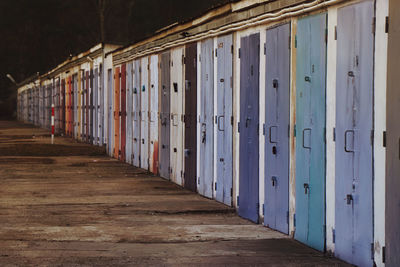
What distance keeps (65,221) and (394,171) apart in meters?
5.08

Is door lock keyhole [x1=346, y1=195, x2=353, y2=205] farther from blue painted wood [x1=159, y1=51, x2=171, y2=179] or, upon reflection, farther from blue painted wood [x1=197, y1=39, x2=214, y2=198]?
blue painted wood [x1=159, y1=51, x2=171, y2=179]

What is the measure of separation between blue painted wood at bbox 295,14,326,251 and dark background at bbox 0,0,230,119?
35133mm

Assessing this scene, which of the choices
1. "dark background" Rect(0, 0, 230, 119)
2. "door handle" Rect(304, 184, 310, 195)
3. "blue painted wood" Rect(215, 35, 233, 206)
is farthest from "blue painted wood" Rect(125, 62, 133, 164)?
"dark background" Rect(0, 0, 230, 119)

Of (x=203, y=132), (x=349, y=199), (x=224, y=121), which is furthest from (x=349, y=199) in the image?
(x=203, y=132)

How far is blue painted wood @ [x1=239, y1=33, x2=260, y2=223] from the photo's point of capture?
1039 cm

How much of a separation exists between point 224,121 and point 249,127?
1.40 m

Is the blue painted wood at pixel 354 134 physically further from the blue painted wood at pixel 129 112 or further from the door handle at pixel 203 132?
the blue painted wood at pixel 129 112

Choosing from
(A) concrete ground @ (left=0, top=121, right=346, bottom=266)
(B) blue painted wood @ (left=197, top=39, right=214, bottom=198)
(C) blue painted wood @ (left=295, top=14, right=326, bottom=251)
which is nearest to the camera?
(A) concrete ground @ (left=0, top=121, right=346, bottom=266)

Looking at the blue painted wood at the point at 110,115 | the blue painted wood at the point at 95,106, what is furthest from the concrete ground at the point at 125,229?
the blue painted wood at the point at 95,106

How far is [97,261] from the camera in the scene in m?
7.43

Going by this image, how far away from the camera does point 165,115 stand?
16312mm

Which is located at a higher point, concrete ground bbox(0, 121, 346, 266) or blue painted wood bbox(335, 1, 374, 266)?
blue painted wood bbox(335, 1, 374, 266)

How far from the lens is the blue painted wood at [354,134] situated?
7145 mm

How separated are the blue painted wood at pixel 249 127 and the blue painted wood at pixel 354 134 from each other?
2.63m
